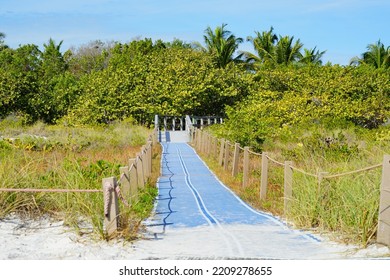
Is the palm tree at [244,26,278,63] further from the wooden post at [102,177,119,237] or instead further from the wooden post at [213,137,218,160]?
the wooden post at [102,177,119,237]

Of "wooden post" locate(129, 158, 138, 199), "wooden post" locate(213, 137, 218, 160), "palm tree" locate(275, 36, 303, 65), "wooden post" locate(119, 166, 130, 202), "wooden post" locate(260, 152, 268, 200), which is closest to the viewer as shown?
"wooden post" locate(119, 166, 130, 202)

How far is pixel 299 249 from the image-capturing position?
819 cm

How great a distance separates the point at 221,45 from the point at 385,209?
5039 centimetres

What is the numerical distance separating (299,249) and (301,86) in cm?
4051

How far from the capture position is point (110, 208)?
8.53 metres

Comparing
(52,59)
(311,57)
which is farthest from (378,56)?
(52,59)

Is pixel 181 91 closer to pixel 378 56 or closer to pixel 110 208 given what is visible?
pixel 378 56

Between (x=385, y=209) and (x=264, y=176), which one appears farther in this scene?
(x=264, y=176)

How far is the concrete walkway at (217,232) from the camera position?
25.9 feet

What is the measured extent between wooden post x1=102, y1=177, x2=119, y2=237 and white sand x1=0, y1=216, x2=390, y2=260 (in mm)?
235

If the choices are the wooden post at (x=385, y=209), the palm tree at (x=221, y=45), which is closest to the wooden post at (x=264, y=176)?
the wooden post at (x=385, y=209)

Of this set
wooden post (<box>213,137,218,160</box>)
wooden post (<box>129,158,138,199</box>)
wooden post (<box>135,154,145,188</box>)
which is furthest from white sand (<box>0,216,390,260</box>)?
wooden post (<box>213,137,218,160</box>)

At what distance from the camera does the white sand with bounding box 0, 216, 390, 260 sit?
7781 mm
